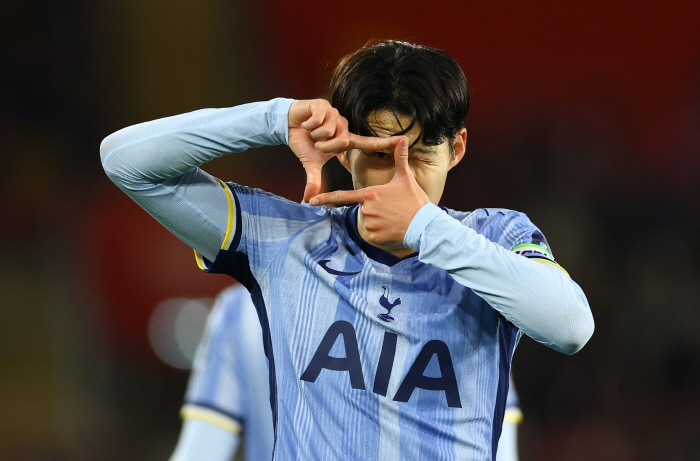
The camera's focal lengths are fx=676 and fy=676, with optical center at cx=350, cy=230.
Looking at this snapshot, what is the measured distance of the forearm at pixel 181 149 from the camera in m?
1.19

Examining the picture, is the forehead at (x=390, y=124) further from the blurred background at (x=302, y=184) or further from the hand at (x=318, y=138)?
the blurred background at (x=302, y=184)

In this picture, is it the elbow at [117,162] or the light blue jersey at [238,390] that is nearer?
the elbow at [117,162]

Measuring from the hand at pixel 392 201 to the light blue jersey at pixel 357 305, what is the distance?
0.07 ft

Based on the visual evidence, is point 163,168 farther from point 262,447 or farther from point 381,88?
point 262,447

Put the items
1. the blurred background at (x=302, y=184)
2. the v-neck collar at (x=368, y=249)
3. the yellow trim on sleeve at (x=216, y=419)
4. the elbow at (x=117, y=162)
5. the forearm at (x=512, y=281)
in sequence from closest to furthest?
the forearm at (x=512, y=281) < the elbow at (x=117, y=162) < the v-neck collar at (x=368, y=249) < the yellow trim on sleeve at (x=216, y=419) < the blurred background at (x=302, y=184)

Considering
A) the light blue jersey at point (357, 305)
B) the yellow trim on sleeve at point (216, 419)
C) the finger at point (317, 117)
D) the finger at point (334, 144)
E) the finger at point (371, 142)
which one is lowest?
the yellow trim on sleeve at point (216, 419)

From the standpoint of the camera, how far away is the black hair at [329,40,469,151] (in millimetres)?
1270

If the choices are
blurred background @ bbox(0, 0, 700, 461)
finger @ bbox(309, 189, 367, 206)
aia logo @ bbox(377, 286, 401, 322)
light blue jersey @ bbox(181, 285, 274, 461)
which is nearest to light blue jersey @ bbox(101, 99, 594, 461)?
aia logo @ bbox(377, 286, 401, 322)

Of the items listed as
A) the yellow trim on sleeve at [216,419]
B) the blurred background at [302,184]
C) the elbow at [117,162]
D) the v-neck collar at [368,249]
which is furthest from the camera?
the blurred background at [302,184]

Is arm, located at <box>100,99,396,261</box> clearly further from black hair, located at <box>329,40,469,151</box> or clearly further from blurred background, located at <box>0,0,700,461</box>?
blurred background, located at <box>0,0,700,461</box>

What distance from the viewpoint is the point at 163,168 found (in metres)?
1.20

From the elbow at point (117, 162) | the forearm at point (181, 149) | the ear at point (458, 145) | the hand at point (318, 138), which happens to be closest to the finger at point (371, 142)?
the hand at point (318, 138)

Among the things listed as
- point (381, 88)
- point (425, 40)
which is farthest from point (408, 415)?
point (425, 40)

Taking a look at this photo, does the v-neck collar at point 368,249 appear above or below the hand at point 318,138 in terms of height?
below
